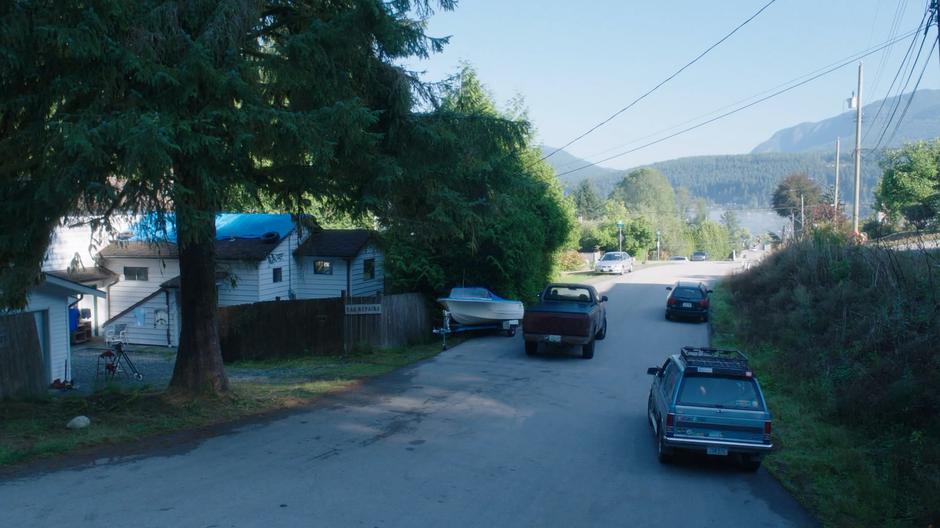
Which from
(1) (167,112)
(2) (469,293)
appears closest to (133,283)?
(2) (469,293)

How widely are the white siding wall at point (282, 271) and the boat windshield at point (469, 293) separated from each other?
315 inches

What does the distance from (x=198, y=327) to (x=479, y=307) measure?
11.5m

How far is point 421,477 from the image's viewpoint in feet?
31.9

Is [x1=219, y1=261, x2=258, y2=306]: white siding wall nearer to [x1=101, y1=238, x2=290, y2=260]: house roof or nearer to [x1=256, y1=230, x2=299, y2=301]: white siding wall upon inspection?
[x1=256, y1=230, x2=299, y2=301]: white siding wall

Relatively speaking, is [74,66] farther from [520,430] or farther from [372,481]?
[520,430]

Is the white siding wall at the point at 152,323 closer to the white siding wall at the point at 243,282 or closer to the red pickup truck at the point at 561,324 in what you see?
the white siding wall at the point at 243,282

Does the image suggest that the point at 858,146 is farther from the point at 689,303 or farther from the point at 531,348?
the point at 531,348

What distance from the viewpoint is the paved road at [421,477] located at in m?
8.26

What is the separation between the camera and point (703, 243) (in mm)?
112688

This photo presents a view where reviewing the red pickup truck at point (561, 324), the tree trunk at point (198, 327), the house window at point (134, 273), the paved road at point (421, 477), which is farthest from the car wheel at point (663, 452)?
the house window at point (134, 273)

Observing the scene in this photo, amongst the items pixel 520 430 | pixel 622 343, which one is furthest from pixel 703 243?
pixel 520 430

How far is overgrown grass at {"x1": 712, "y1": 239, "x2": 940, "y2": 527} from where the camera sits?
31.1ft

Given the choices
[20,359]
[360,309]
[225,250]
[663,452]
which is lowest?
[663,452]

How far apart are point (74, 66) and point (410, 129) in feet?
17.4
